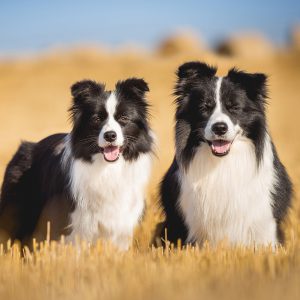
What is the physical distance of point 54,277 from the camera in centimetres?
383

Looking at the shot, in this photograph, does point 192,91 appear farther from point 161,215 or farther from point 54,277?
point 54,277

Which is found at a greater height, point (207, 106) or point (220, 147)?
point (207, 106)

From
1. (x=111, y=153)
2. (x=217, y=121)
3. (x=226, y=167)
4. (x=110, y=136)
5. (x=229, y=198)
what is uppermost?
(x=217, y=121)

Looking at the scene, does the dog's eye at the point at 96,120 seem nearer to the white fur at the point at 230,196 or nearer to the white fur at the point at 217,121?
the white fur at the point at 230,196

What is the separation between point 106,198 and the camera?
548 centimetres

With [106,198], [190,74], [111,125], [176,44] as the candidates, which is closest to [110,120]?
[111,125]

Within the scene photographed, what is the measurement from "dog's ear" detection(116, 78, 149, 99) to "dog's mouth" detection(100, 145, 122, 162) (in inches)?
22.1

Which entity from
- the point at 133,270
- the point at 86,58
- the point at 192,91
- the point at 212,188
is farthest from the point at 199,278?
the point at 86,58

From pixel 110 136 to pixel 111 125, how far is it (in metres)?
0.12

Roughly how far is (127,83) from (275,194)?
1.65m

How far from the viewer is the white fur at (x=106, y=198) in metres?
5.38

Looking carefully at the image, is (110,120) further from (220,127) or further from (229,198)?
(229,198)

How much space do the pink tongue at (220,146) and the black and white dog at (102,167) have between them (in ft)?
2.12

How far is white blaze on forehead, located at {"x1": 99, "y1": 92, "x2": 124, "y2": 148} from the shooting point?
5.20 m
